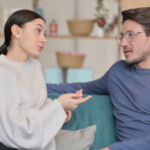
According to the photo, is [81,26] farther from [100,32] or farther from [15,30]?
[15,30]

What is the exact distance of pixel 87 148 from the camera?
4.44ft

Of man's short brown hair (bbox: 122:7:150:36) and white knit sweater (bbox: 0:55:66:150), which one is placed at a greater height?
man's short brown hair (bbox: 122:7:150:36)

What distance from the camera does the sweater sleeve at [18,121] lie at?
40.3 inches

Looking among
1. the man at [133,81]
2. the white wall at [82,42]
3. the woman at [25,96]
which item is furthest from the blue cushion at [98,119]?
the white wall at [82,42]

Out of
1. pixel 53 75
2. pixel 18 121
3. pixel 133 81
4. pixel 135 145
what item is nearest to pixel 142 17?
pixel 133 81

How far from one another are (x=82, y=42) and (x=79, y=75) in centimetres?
111

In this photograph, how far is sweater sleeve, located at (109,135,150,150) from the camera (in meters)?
1.27

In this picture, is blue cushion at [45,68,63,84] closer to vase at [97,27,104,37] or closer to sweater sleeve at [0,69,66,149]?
vase at [97,27,104,37]

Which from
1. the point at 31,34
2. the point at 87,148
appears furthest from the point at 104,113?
the point at 31,34

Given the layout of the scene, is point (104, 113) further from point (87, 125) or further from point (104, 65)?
point (104, 65)

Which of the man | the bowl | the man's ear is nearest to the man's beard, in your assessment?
the man

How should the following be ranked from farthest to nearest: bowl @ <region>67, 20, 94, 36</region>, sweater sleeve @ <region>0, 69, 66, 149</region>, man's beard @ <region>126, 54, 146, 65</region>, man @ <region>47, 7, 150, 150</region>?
bowl @ <region>67, 20, 94, 36</region> < man's beard @ <region>126, 54, 146, 65</region> < man @ <region>47, 7, 150, 150</region> < sweater sleeve @ <region>0, 69, 66, 149</region>

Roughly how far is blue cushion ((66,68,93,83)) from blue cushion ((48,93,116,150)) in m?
1.67

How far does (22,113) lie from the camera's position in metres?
1.05
